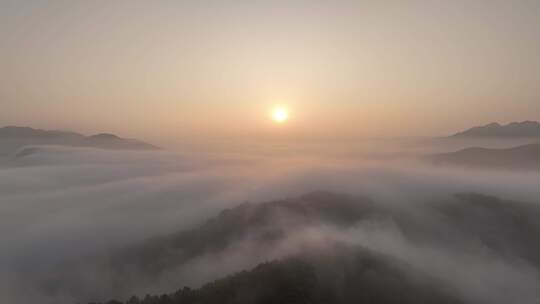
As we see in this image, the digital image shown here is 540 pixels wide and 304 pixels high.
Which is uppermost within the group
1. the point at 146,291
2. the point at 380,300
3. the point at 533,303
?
the point at 380,300

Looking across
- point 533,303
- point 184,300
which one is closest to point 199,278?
point 184,300

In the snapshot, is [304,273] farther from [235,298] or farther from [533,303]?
[533,303]

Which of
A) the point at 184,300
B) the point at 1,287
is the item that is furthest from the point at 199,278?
the point at 1,287

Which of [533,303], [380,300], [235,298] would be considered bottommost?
[533,303]

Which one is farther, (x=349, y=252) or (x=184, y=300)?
(x=349, y=252)

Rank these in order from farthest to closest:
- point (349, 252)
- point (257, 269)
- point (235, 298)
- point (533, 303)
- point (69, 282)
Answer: point (69, 282) → point (533, 303) → point (349, 252) → point (257, 269) → point (235, 298)

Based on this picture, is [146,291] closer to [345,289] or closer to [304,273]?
[304,273]

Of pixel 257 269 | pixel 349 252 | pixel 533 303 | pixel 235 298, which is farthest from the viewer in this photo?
pixel 533 303

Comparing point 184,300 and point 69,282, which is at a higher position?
point 184,300

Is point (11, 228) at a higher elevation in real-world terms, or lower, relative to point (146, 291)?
higher
